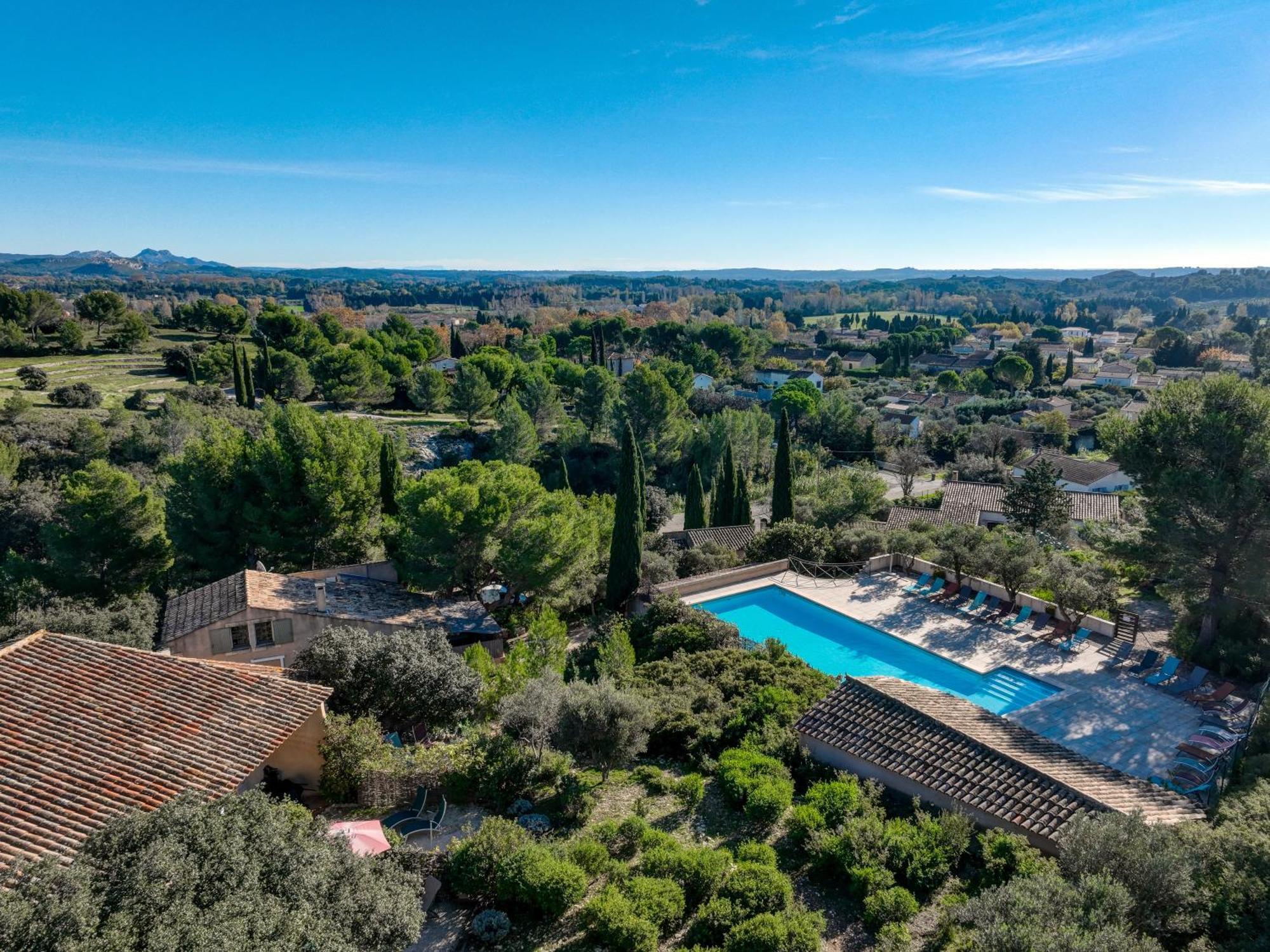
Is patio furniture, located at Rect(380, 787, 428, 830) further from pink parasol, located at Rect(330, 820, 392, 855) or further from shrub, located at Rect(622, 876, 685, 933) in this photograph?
shrub, located at Rect(622, 876, 685, 933)

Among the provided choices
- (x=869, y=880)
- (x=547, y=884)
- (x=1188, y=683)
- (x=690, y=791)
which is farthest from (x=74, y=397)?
(x=1188, y=683)

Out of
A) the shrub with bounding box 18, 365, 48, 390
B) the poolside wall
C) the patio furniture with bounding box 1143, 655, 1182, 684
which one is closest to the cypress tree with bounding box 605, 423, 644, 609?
the poolside wall

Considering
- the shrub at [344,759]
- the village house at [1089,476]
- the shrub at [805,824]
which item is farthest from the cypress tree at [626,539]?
the village house at [1089,476]

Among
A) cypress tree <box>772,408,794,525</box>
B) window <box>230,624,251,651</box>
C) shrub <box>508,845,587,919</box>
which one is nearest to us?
shrub <box>508,845,587,919</box>

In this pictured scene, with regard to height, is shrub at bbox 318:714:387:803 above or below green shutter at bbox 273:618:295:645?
above

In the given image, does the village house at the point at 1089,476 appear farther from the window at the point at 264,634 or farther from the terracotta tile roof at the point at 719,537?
the window at the point at 264,634

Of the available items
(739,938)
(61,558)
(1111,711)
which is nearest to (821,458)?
(1111,711)

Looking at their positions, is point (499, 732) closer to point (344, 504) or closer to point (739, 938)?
point (739, 938)
